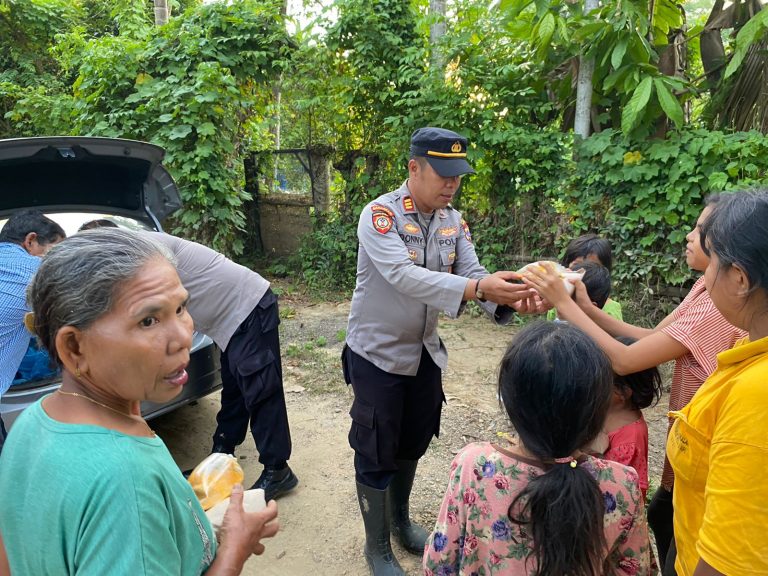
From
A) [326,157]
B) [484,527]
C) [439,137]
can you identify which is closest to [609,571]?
[484,527]

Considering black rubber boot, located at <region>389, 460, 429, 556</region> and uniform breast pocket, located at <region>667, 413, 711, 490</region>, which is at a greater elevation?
uniform breast pocket, located at <region>667, 413, 711, 490</region>

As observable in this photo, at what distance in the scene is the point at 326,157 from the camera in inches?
330

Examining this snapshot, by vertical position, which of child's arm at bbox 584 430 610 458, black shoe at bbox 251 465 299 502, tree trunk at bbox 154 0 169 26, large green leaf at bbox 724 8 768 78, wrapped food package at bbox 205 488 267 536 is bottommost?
black shoe at bbox 251 465 299 502

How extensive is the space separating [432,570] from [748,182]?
4.52 metres

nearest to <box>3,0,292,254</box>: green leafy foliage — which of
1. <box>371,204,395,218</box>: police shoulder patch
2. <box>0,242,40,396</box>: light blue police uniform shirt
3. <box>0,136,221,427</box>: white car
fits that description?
<box>0,136,221,427</box>: white car

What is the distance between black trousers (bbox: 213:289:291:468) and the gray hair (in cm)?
207

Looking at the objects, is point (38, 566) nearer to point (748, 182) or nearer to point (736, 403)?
point (736, 403)

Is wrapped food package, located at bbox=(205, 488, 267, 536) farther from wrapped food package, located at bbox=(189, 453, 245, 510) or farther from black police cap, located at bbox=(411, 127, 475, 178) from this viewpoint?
black police cap, located at bbox=(411, 127, 475, 178)

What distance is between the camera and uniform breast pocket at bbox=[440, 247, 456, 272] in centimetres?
264

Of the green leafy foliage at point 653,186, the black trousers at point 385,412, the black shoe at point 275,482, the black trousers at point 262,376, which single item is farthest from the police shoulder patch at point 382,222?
the green leafy foliage at point 653,186

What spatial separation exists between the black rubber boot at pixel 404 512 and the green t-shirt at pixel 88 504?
1.88m

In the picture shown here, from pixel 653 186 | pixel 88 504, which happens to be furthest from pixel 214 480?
pixel 653 186

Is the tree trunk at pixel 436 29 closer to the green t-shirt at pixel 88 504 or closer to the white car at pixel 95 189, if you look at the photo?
the white car at pixel 95 189

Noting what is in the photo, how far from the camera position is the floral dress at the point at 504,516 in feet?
4.43
